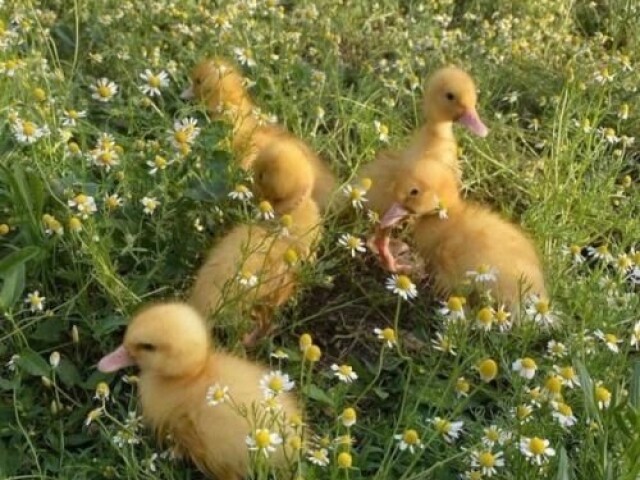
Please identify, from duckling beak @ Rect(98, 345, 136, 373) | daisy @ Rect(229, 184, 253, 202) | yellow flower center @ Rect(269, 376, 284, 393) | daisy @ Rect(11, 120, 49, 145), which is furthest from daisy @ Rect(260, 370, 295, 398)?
daisy @ Rect(11, 120, 49, 145)

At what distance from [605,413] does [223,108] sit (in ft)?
4.76

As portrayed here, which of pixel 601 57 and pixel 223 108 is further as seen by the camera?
pixel 601 57

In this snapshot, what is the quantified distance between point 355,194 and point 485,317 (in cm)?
58

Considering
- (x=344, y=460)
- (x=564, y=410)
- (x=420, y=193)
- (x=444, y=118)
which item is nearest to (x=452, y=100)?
(x=444, y=118)

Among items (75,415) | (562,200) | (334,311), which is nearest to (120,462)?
(75,415)

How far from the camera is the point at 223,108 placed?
3180 millimetres

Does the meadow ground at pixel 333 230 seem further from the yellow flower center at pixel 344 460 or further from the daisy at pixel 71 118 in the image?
the yellow flower center at pixel 344 460

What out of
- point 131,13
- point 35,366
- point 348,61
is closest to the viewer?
point 35,366

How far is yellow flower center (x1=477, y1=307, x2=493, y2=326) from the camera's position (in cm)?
227

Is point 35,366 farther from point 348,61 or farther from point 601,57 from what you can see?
point 601,57

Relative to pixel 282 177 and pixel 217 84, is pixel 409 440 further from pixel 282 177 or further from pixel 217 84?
pixel 217 84

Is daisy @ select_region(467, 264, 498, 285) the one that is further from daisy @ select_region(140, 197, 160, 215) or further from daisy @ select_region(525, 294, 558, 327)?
daisy @ select_region(140, 197, 160, 215)

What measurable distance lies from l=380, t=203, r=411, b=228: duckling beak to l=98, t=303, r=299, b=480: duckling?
726mm

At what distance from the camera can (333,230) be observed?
2.85m
